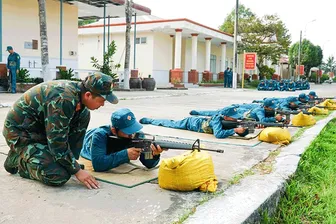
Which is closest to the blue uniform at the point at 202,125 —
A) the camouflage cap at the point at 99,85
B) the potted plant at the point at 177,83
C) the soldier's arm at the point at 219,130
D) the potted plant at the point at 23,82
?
the soldier's arm at the point at 219,130

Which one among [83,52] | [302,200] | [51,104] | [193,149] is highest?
→ [83,52]

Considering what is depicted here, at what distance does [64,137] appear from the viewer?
9.21ft

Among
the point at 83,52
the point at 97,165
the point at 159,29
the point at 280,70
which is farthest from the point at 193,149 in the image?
the point at 280,70

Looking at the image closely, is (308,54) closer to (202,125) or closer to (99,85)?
(202,125)

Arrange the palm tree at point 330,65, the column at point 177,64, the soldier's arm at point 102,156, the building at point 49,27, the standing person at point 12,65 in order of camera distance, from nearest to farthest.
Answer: the soldier's arm at point 102,156 → the standing person at point 12,65 → the building at point 49,27 → the column at point 177,64 → the palm tree at point 330,65

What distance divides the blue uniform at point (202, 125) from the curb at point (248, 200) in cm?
156

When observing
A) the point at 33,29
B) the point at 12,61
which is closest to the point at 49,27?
the point at 33,29

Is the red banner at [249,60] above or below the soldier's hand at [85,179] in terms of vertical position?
above

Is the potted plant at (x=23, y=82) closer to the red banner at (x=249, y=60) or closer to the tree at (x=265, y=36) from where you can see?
Answer: the red banner at (x=249, y=60)

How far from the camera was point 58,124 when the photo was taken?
9.07 ft

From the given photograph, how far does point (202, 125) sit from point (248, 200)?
3.42 metres

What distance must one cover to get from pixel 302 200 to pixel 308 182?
23.1 inches

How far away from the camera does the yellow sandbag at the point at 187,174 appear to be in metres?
2.92

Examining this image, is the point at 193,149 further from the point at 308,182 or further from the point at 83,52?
the point at 83,52
